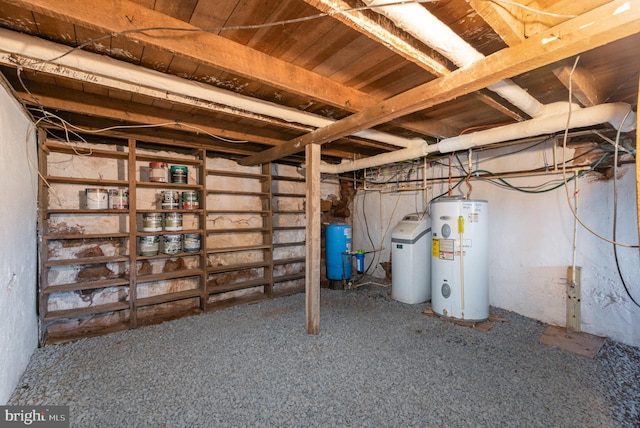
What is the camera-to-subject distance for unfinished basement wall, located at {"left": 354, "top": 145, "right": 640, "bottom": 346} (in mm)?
2262

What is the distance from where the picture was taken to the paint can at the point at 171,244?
9.38 feet

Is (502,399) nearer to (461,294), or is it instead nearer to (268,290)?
(461,294)

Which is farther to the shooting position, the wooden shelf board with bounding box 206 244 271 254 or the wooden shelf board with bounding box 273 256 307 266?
the wooden shelf board with bounding box 273 256 307 266

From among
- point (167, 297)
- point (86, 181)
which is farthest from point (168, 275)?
point (86, 181)

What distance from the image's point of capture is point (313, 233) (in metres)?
2.41

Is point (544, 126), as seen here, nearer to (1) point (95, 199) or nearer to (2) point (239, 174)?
(2) point (239, 174)

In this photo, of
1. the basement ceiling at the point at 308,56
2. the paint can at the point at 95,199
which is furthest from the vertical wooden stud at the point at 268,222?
the paint can at the point at 95,199

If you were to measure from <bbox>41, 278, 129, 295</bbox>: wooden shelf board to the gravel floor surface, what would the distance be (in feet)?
1.50

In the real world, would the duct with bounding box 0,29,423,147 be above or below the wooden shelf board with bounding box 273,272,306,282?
above

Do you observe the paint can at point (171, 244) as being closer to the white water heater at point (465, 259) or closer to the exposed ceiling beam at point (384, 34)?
the exposed ceiling beam at point (384, 34)

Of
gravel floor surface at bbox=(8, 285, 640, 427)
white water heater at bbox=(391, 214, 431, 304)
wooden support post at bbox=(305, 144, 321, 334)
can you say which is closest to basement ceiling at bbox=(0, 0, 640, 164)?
wooden support post at bbox=(305, 144, 321, 334)

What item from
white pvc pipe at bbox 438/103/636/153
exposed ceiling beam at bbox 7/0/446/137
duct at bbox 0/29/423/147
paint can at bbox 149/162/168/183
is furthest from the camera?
paint can at bbox 149/162/168/183

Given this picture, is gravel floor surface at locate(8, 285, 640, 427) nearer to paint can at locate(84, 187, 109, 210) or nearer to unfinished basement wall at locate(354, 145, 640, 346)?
unfinished basement wall at locate(354, 145, 640, 346)

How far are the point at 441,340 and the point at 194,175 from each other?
3139mm
